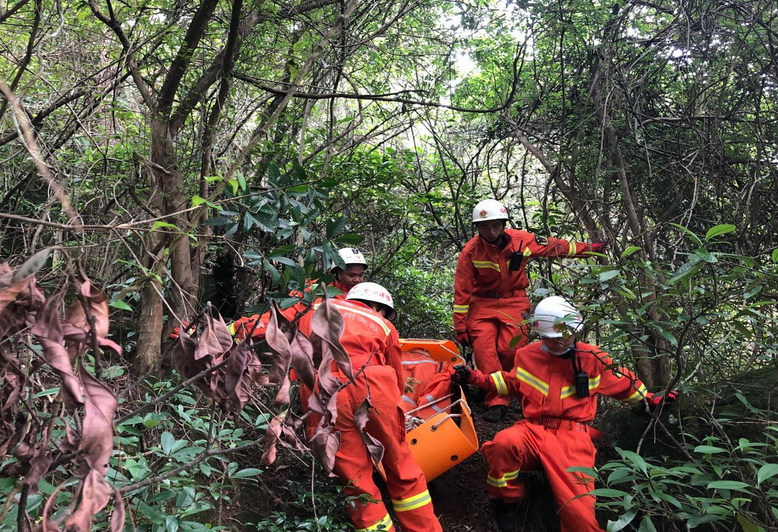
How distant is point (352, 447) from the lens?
11.1 feet

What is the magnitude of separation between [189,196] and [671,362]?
3755mm

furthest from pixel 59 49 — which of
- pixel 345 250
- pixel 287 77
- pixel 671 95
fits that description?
pixel 671 95

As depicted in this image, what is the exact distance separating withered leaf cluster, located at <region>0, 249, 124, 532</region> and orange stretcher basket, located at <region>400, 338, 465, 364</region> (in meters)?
3.61

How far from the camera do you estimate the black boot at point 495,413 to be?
496 centimetres

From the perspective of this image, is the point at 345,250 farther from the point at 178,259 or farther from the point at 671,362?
the point at 671,362

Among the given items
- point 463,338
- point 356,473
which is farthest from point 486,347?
point 356,473

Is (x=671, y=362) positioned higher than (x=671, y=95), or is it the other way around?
(x=671, y=95)

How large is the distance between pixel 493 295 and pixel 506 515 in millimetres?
2104

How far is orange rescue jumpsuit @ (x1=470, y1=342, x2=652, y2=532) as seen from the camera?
3.67 metres

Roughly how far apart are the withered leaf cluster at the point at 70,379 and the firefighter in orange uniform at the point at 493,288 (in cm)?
412

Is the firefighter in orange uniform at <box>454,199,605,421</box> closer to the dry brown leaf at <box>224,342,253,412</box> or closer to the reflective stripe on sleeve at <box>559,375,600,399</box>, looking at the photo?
the reflective stripe on sleeve at <box>559,375,600,399</box>

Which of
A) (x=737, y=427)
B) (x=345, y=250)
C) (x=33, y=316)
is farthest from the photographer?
(x=345, y=250)

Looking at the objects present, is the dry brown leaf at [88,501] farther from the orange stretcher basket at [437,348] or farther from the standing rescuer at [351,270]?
the orange stretcher basket at [437,348]

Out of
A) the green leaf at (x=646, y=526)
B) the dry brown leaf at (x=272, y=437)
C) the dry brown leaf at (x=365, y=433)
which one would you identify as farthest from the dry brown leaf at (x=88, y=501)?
the green leaf at (x=646, y=526)
